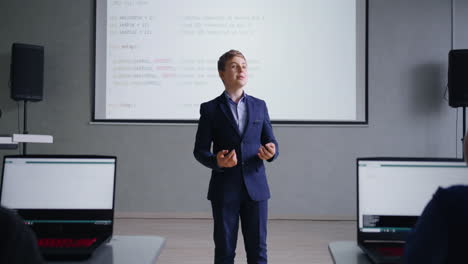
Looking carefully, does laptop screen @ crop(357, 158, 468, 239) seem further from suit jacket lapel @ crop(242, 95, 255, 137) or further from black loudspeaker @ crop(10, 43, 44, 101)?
black loudspeaker @ crop(10, 43, 44, 101)

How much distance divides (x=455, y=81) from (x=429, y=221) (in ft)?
12.4

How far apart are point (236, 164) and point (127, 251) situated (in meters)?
0.59

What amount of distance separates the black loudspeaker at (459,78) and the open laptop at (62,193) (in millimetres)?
3649

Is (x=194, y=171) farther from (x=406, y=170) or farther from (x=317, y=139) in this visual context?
(x=406, y=170)

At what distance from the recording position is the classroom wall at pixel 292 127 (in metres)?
4.41

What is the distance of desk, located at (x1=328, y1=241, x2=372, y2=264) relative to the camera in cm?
118

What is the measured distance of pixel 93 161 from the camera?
1386 millimetres

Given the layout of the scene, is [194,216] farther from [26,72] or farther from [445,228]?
[445,228]

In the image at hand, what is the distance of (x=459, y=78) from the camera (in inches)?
155

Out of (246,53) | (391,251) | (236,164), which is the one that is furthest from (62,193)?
(246,53)

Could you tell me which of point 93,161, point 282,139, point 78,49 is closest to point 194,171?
point 282,139

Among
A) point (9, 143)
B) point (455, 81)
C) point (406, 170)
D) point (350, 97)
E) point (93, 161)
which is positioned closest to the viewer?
point (406, 170)

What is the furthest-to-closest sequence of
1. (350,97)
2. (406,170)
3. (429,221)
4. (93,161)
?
1. (350,97)
2. (93,161)
3. (406,170)
4. (429,221)

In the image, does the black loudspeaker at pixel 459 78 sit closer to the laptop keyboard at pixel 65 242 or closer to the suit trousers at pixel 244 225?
the suit trousers at pixel 244 225
